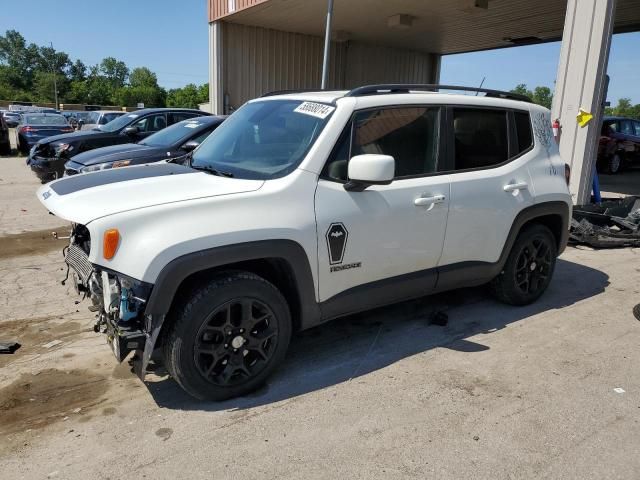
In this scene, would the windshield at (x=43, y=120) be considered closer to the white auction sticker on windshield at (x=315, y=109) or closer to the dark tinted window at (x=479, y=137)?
the white auction sticker on windshield at (x=315, y=109)

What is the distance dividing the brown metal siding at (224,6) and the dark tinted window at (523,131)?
1068 centimetres

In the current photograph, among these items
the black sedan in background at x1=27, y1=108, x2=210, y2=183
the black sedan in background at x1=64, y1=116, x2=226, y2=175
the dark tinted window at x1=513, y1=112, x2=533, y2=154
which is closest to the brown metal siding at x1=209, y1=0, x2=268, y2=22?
the black sedan in background at x1=27, y1=108, x2=210, y2=183

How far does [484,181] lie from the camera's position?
406 centimetres

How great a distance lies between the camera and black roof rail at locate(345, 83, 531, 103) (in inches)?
142

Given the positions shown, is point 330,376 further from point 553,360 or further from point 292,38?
point 292,38

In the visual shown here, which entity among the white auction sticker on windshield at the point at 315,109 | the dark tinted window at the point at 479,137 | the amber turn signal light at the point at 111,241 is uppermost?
the white auction sticker on windshield at the point at 315,109

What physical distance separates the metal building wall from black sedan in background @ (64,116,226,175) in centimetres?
856

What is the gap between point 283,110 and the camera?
12.4 feet

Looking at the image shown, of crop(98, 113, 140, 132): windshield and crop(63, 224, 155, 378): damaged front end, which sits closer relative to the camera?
crop(63, 224, 155, 378): damaged front end

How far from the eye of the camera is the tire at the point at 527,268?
14.9 ft

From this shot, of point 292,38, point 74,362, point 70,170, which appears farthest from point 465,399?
point 292,38

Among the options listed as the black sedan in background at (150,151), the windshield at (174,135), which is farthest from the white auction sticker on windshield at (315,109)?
the windshield at (174,135)

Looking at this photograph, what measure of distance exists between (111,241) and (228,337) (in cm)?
85

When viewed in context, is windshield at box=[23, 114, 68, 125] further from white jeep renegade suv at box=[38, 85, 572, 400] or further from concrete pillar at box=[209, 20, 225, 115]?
white jeep renegade suv at box=[38, 85, 572, 400]
